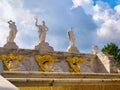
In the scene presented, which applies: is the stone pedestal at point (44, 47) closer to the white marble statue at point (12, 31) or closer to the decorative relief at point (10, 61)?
the white marble statue at point (12, 31)

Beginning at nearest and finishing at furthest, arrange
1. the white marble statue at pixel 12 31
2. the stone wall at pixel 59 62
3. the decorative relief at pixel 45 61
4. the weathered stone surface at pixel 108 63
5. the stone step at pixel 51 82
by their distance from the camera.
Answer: the stone step at pixel 51 82 → the stone wall at pixel 59 62 → the decorative relief at pixel 45 61 → the white marble statue at pixel 12 31 → the weathered stone surface at pixel 108 63

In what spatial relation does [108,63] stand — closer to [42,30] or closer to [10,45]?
[42,30]

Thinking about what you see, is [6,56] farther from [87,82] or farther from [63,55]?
[87,82]

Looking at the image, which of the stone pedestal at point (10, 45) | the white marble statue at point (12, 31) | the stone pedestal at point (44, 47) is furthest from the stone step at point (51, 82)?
the white marble statue at point (12, 31)

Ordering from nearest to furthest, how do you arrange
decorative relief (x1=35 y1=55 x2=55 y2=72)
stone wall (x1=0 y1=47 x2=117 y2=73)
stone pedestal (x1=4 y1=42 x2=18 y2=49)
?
stone wall (x1=0 y1=47 x2=117 y2=73), decorative relief (x1=35 y1=55 x2=55 y2=72), stone pedestal (x1=4 y1=42 x2=18 y2=49)

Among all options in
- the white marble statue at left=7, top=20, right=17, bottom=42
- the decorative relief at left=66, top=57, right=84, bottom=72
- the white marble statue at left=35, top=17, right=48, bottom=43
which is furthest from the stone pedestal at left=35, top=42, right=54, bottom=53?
the white marble statue at left=7, top=20, right=17, bottom=42

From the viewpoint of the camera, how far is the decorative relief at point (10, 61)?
2011 cm

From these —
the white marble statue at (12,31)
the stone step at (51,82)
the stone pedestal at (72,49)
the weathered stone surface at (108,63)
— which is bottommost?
the stone step at (51,82)

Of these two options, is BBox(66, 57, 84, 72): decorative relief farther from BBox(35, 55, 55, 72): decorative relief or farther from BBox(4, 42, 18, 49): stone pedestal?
BBox(4, 42, 18, 49): stone pedestal

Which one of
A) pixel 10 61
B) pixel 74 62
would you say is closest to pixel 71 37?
pixel 74 62

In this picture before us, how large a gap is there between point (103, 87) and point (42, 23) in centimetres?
1815

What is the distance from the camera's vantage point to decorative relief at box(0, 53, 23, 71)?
2011cm

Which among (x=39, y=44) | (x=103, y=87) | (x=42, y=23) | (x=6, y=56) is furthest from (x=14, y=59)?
(x=103, y=87)

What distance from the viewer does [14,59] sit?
67.6 ft
